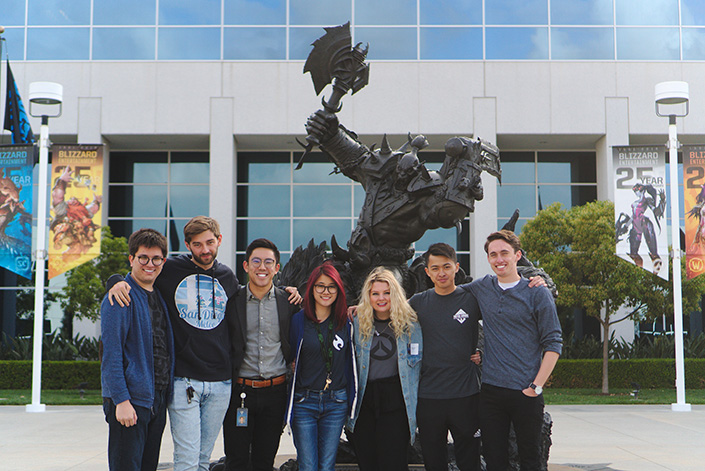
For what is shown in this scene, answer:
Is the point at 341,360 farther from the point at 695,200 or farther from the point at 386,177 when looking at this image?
the point at 695,200

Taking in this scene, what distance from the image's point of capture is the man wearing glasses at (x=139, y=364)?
356cm

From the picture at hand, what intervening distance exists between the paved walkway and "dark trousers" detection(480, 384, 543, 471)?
2.48 m

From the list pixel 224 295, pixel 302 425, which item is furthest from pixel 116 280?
pixel 302 425

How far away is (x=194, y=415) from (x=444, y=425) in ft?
4.84

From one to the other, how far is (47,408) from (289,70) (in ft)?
35.6

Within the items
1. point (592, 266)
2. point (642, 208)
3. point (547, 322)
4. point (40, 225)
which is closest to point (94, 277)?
point (40, 225)

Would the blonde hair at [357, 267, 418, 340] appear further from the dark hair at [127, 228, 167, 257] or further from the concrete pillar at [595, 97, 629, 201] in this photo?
the concrete pillar at [595, 97, 629, 201]

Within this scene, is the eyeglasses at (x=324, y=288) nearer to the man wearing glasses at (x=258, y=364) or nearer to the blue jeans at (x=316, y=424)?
the man wearing glasses at (x=258, y=364)

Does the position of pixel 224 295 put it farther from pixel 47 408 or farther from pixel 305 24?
pixel 305 24

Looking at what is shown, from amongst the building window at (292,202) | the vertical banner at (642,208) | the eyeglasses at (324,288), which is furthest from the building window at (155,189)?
the eyeglasses at (324,288)

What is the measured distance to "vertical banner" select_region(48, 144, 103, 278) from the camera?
13906 millimetres

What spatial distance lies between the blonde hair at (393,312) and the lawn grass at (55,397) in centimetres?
1211

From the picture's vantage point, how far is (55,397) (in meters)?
15.5

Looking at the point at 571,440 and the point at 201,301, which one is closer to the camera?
the point at 201,301
